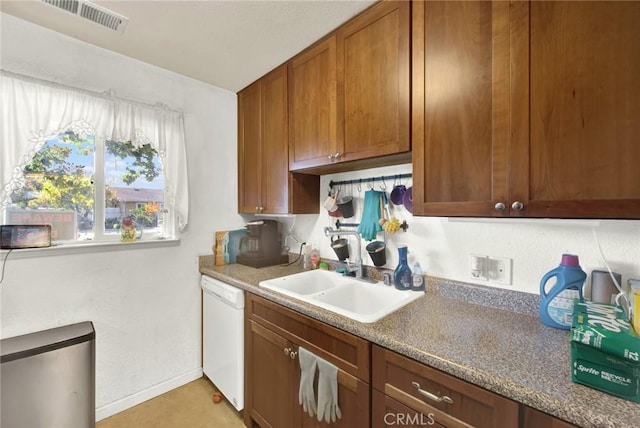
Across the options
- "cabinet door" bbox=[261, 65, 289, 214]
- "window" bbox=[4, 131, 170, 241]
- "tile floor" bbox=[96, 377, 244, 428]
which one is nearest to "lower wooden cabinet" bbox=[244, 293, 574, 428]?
"tile floor" bbox=[96, 377, 244, 428]

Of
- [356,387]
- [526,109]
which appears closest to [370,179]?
[526,109]

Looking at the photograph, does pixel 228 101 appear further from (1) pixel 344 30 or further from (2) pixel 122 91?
(1) pixel 344 30

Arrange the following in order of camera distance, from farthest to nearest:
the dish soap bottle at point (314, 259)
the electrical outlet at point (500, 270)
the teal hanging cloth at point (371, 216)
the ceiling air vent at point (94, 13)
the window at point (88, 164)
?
1. the dish soap bottle at point (314, 259)
2. the teal hanging cloth at point (371, 216)
3. the window at point (88, 164)
4. the ceiling air vent at point (94, 13)
5. the electrical outlet at point (500, 270)

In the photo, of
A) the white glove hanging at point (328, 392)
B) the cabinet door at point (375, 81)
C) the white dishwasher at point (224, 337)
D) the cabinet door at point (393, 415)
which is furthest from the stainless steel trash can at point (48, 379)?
the cabinet door at point (375, 81)

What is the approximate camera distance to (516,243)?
121 centimetres

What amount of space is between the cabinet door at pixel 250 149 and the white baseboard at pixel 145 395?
52.9 inches

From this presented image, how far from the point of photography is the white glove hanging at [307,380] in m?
1.20

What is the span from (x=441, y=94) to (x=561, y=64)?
0.37 metres

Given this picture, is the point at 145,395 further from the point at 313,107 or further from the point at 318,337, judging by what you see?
the point at 313,107

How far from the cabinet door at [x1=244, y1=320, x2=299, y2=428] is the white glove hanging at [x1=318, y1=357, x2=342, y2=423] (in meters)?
0.20

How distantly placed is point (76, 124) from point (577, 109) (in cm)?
234

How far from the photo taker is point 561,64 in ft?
2.78

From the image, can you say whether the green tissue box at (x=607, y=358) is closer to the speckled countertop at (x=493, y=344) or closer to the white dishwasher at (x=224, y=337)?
the speckled countertop at (x=493, y=344)

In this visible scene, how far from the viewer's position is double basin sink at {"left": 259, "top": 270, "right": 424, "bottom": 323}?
52.4 inches
